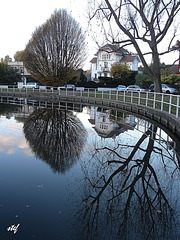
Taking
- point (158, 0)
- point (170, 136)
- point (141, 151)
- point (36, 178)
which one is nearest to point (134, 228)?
point (36, 178)

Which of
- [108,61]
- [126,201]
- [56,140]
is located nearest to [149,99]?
[56,140]

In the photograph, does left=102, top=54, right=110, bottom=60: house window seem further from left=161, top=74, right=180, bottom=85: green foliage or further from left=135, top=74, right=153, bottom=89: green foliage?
left=161, top=74, right=180, bottom=85: green foliage

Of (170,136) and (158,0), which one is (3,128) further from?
(158,0)

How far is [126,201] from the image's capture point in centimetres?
527

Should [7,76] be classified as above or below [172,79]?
above

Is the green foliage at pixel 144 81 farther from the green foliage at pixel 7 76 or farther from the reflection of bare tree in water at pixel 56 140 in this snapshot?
the reflection of bare tree in water at pixel 56 140

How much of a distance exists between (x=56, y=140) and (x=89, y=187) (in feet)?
15.6

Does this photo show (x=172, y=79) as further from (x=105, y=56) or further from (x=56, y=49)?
(x=105, y=56)

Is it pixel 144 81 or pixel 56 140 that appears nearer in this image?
pixel 56 140

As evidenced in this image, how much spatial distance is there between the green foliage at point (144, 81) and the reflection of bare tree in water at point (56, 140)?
121 feet

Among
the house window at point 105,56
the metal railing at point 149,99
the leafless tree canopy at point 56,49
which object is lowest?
the metal railing at point 149,99

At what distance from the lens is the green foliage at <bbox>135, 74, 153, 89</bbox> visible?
163 ft

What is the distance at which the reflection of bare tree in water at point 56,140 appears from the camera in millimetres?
7984
